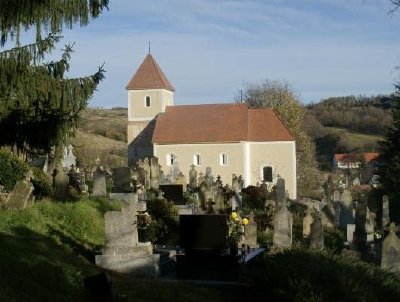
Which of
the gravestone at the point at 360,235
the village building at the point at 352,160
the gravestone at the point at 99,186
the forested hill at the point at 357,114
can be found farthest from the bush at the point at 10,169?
the forested hill at the point at 357,114

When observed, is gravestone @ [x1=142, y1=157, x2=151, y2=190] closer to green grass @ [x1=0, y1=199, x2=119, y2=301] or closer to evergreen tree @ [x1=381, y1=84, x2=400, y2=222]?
green grass @ [x1=0, y1=199, x2=119, y2=301]

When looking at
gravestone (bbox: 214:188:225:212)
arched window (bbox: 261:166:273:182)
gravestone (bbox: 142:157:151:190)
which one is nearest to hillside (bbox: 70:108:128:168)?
arched window (bbox: 261:166:273:182)

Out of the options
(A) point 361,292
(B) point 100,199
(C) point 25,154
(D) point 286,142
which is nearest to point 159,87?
(D) point 286,142

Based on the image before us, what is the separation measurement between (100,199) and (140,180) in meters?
6.72

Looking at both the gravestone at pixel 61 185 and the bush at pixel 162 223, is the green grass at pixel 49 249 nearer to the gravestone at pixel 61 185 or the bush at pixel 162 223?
the gravestone at pixel 61 185

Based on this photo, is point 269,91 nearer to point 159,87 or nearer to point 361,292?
point 159,87

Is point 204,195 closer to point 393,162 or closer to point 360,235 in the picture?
point 360,235

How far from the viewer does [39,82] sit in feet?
38.4

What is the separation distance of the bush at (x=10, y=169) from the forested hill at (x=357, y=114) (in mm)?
83048

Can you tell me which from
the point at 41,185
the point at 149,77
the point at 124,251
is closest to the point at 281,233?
the point at 124,251

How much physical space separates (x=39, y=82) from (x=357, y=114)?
102 meters

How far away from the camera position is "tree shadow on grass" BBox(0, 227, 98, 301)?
841cm

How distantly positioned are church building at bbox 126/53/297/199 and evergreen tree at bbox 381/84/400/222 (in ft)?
54.6

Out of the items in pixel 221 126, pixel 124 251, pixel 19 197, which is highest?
pixel 221 126
